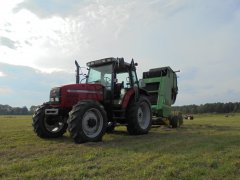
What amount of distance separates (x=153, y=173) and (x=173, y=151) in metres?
2.38

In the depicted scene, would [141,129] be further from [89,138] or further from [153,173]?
[153,173]

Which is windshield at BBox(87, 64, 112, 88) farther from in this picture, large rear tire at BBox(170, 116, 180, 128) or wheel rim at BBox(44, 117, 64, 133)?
large rear tire at BBox(170, 116, 180, 128)

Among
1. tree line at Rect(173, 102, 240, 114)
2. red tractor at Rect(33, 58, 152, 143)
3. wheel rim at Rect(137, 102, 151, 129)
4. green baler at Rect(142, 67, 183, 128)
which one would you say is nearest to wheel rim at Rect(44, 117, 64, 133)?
red tractor at Rect(33, 58, 152, 143)

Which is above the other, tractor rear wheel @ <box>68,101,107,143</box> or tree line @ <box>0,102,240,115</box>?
tree line @ <box>0,102,240,115</box>

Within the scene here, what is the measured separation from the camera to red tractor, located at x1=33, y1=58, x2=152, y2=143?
34.2 ft

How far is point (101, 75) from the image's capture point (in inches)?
508

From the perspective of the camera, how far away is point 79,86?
1128 centimetres

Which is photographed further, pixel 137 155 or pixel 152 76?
pixel 152 76

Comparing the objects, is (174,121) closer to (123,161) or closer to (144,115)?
(144,115)

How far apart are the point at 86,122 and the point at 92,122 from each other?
213 millimetres

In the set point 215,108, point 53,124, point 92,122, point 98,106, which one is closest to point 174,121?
point 53,124

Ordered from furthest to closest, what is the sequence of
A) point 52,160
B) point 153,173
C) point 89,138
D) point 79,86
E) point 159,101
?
point 159,101 < point 79,86 < point 89,138 < point 52,160 < point 153,173

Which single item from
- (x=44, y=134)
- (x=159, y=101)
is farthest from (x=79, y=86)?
(x=159, y=101)

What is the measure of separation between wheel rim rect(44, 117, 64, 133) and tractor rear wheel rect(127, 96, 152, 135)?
242cm
